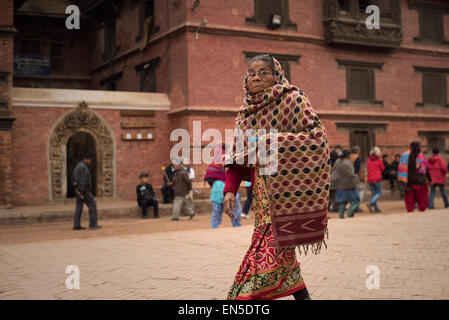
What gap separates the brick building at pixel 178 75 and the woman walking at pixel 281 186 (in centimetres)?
1408

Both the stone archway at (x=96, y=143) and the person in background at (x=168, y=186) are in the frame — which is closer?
the person in background at (x=168, y=186)

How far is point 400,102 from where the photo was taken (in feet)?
75.3

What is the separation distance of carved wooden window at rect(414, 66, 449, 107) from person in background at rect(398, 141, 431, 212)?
11.3 m

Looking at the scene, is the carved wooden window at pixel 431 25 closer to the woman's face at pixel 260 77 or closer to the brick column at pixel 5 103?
the brick column at pixel 5 103

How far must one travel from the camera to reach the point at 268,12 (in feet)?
65.5

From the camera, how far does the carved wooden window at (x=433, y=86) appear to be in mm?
23672

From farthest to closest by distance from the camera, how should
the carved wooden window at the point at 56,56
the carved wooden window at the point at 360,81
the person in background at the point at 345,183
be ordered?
the carved wooden window at the point at 56,56 → the carved wooden window at the point at 360,81 → the person in background at the point at 345,183

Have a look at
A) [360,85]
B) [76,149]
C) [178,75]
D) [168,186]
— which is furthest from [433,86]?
[76,149]

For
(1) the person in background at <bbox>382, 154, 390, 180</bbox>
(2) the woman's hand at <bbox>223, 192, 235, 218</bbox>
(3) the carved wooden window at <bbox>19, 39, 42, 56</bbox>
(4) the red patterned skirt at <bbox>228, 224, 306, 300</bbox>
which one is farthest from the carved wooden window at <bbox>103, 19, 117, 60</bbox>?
(4) the red patterned skirt at <bbox>228, 224, 306, 300</bbox>

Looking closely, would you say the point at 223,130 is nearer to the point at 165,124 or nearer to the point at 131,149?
the point at 165,124

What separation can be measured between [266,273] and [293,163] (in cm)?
82

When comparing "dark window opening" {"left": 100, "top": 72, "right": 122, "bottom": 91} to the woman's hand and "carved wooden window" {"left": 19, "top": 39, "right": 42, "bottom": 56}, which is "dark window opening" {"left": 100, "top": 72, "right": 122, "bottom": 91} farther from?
the woman's hand

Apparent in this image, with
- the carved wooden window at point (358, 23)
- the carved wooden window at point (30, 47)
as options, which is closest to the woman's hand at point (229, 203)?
the carved wooden window at point (358, 23)
